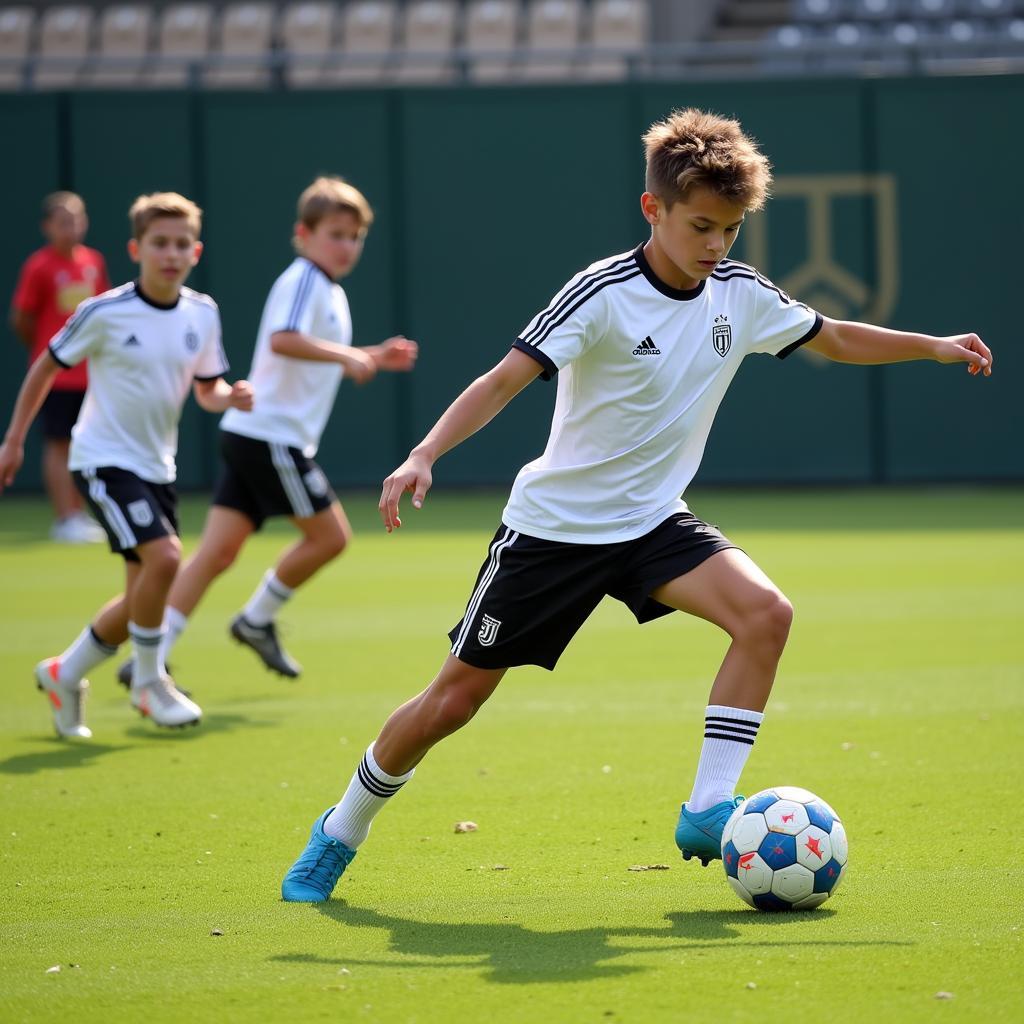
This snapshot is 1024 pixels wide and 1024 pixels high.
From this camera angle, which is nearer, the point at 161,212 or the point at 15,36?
the point at 161,212

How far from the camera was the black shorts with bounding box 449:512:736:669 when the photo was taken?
4785 millimetres

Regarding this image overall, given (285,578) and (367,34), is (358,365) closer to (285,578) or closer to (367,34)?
(285,578)

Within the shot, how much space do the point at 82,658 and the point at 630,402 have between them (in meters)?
3.42

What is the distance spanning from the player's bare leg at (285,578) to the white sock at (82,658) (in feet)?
3.76

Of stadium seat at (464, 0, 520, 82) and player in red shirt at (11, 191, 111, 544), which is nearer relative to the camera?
player in red shirt at (11, 191, 111, 544)

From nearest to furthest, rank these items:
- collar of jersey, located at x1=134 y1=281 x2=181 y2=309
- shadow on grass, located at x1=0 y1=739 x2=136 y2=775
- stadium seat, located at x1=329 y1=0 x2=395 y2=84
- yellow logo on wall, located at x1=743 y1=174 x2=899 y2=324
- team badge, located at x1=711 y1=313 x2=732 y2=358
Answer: team badge, located at x1=711 y1=313 x2=732 y2=358 < shadow on grass, located at x1=0 y1=739 x2=136 y2=775 < collar of jersey, located at x1=134 y1=281 x2=181 y2=309 < yellow logo on wall, located at x1=743 y1=174 x2=899 y2=324 < stadium seat, located at x1=329 y1=0 x2=395 y2=84

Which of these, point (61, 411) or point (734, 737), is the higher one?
point (734, 737)

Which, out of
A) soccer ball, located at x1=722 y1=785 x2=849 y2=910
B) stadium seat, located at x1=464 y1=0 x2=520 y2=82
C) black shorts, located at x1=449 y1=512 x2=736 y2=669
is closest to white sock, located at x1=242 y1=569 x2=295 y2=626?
black shorts, located at x1=449 y1=512 x2=736 y2=669

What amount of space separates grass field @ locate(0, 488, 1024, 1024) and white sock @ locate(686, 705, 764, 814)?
0.98 ft

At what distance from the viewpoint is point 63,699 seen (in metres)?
7.35

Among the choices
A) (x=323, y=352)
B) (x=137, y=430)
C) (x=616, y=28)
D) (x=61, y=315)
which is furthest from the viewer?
(x=616, y=28)

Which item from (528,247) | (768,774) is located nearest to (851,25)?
(528,247)

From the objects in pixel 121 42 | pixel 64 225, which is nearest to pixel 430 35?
pixel 121 42

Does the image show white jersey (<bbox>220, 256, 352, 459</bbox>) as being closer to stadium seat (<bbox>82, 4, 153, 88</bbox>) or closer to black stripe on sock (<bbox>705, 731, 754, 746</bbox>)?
black stripe on sock (<bbox>705, 731, 754, 746</bbox>)
